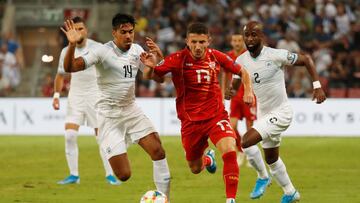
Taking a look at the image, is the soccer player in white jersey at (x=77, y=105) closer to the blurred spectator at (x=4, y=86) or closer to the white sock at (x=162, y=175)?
the white sock at (x=162, y=175)

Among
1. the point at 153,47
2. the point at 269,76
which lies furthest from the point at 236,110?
the point at 153,47

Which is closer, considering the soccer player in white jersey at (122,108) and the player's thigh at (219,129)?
the player's thigh at (219,129)

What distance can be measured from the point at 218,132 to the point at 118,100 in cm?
143

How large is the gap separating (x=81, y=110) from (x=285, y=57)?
4427 millimetres

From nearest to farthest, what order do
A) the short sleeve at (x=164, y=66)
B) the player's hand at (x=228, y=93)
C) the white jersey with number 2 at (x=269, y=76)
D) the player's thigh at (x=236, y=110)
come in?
the short sleeve at (x=164, y=66) → the player's hand at (x=228, y=93) → the white jersey with number 2 at (x=269, y=76) → the player's thigh at (x=236, y=110)

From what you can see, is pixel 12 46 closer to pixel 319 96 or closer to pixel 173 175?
pixel 173 175

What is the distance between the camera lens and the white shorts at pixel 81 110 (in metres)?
15.7

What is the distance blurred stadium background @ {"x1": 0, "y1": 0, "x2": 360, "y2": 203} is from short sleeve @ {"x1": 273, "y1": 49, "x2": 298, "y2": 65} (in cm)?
203

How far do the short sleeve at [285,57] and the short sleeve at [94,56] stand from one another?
8.51 feet

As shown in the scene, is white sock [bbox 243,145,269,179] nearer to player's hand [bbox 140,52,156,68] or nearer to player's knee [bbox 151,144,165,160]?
player's knee [bbox 151,144,165,160]

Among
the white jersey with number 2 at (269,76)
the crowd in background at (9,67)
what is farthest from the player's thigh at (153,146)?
the crowd in background at (9,67)

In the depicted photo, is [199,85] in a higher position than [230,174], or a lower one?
higher

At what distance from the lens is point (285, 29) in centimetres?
2912

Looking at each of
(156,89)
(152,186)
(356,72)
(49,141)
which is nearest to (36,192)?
(152,186)
